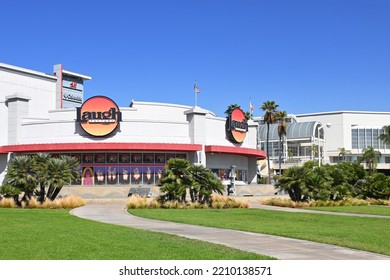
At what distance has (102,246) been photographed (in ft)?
45.5

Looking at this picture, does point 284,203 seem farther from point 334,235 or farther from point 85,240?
point 85,240

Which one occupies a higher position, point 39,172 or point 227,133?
point 227,133

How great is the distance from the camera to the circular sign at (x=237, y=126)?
200ft

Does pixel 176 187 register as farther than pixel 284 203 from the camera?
No

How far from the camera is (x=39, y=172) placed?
35250 mm

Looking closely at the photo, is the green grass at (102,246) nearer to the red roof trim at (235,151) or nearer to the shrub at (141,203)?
the shrub at (141,203)

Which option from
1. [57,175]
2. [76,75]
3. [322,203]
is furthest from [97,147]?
[76,75]

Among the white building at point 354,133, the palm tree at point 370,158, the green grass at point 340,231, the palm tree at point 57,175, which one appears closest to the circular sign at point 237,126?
the palm tree at point 57,175

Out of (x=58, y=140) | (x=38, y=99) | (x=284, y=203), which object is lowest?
(x=284, y=203)

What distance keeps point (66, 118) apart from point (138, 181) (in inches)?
409

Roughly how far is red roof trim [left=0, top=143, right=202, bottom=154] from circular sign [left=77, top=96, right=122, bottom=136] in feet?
5.12

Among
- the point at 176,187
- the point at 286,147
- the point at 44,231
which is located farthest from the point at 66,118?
the point at 286,147

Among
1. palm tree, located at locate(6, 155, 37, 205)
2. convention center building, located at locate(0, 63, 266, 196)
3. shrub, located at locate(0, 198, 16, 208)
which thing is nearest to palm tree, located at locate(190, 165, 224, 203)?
palm tree, located at locate(6, 155, 37, 205)

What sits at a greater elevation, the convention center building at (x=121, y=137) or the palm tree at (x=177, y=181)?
the convention center building at (x=121, y=137)
